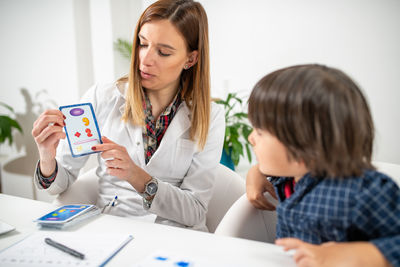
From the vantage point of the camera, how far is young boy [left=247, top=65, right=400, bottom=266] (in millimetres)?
611

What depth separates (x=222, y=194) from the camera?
1450 millimetres

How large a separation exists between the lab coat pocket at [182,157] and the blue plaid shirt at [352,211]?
0.68 meters

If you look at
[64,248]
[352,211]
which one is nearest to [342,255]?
[352,211]

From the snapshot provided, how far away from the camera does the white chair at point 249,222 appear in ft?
3.12

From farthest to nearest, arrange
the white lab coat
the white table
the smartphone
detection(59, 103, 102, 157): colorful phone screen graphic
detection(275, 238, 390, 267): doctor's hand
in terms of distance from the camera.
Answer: the white lab coat → detection(59, 103, 102, 157): colorful phone screen graphic → the smartphone → the white table → detection(275, 238, 390, 267): doctor's hand

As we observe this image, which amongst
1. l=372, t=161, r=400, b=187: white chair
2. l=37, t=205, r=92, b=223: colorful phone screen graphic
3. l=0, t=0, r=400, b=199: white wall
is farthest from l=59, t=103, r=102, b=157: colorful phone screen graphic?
l=0, t=0, r=400, b=199: white wall

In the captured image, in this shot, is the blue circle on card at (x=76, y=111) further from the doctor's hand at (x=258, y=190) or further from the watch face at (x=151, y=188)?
the doctor's hand at (x=258, y=190)

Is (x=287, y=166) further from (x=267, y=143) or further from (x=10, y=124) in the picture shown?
(x=10, y=124)

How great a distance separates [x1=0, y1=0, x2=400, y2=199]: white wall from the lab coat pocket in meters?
1.79

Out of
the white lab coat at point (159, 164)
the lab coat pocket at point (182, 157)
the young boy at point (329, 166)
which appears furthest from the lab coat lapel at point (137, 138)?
the young boy at point (329, 166)

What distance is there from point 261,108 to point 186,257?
1.33 ft

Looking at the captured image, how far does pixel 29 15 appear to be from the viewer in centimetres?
282

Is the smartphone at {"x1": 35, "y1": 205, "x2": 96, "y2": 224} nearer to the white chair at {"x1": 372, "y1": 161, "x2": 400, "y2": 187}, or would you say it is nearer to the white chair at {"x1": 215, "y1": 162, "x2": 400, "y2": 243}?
the white chair at {"x1": 215, "y1": 162, "x2": 400, "y2": 243}

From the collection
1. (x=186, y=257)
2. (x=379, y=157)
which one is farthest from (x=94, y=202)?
(x=379, y=157)
